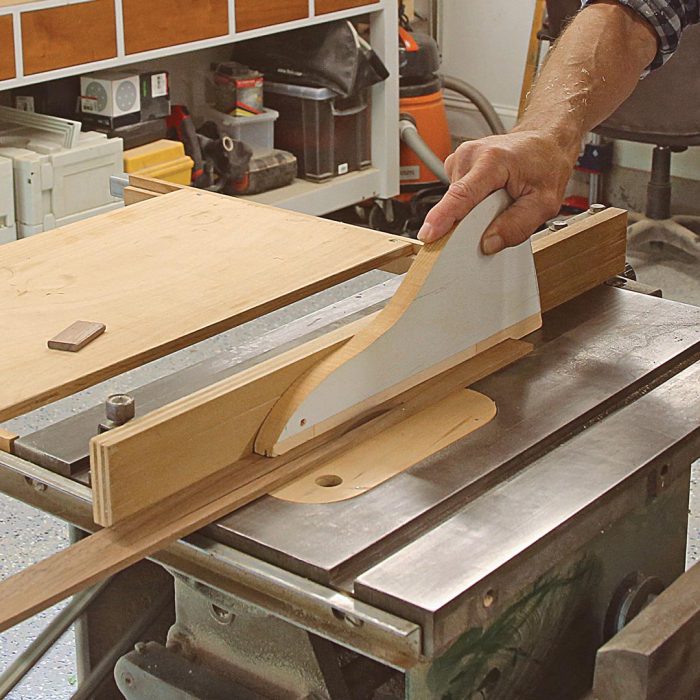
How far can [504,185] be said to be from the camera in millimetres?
1322

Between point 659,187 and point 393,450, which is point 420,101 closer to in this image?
point 659,187

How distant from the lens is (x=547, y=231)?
5.33 feet

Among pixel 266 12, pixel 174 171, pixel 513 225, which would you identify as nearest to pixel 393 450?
pixel 513 225

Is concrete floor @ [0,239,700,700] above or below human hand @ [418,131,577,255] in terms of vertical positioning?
below

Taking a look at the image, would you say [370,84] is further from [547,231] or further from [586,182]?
[547,231]

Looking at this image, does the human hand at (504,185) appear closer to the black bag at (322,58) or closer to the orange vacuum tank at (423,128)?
the black bag at (322,58)

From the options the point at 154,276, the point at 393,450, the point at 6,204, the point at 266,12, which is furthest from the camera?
the point at 266,12

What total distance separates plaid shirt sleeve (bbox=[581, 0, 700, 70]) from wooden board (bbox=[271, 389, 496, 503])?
1.97ft

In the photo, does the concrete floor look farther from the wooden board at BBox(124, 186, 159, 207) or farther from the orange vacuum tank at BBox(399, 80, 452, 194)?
the orange vacuum tank at BBox(399, 80, 452, 194)

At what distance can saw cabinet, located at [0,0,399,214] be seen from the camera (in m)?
2.92

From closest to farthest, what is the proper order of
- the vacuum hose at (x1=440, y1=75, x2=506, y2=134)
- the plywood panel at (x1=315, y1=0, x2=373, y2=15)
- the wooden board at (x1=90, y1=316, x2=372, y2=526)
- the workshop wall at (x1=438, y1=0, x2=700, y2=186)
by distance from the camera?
the wooden board at (x1=90, y1=316, x2=372, y2=526) < the plywood panel at (x1=315, y1=0, x2=373, y2=15) < the vacuum hose at (x1=440, y1=75, x2=506, y2=134) < the workshop wall at (x1=438, y1=0, x2=700, y2=186)

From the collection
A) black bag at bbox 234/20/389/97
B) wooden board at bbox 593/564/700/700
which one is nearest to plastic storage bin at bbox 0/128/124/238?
black bag at bbox 234/20/389/97

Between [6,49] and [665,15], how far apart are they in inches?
68.5

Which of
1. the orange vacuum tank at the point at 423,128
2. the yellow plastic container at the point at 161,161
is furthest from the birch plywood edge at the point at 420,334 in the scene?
the orange vacuum tank at the point at 423,128
